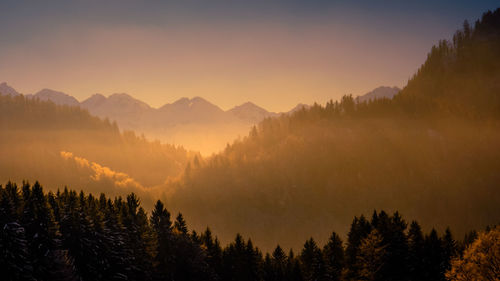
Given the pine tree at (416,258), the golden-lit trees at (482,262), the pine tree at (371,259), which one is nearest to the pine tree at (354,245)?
the pine tree at (371,259)

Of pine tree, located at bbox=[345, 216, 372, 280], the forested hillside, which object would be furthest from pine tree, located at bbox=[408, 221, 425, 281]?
pine tree, located at bbox=[345, 216, 372, 280]

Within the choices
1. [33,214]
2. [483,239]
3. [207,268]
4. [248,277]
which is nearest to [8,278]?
[33,214]

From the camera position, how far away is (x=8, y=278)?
41.1 metres

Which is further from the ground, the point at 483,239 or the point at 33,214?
the point at 33,214

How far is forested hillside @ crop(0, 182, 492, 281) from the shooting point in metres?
44.9

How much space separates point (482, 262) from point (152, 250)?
1638 inches

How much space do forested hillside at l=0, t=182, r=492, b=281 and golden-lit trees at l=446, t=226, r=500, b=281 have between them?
0.15 m

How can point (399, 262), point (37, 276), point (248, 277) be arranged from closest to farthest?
point (37, 276)
point (399, 262)
point (248, 277)

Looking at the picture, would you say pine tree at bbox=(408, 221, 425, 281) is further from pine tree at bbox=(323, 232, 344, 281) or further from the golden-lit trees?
the golden-lit trees

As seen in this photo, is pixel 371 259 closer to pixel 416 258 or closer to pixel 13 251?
pixel 416 258

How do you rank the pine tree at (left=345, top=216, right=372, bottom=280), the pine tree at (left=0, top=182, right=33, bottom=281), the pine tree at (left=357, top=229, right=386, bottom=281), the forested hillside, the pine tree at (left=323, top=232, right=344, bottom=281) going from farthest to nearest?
the pine tree at (left=323, top=232, right=344, bottom=281), the pine tree at (left=345, top=216, right=372, bottom=280), the pine tree at (left=357, top=229, right=386, bottom=281), the forested hillside, the pine tree at (left=0, top=182, right=33, bottom=281)

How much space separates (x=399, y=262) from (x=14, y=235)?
162 feet

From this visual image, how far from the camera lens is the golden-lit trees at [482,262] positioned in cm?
4319

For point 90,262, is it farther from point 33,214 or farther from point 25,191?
point 25,191
